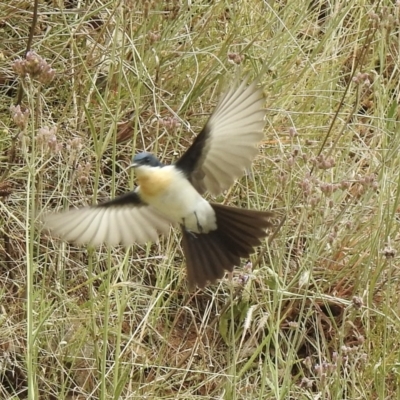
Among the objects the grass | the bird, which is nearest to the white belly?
the bird

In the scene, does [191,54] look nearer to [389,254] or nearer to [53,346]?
[53,346]

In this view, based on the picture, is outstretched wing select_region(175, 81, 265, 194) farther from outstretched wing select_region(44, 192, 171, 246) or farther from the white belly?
outstretched wing select_region(44, 192, 171, 246)

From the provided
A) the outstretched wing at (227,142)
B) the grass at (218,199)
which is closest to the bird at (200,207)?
the outstretched wing at (227,142)

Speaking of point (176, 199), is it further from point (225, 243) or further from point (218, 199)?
point (218, 199)

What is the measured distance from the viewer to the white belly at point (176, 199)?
2.09 metres

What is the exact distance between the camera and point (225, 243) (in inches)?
86.3

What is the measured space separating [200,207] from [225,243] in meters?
0.11

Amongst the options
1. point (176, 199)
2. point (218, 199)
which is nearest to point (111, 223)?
point (176, 199)

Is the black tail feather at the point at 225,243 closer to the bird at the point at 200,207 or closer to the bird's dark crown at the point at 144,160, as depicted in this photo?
the bird at the point at 200,207

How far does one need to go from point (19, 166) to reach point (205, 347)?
880 millimetres

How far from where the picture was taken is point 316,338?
303cm

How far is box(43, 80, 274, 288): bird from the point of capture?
201cm

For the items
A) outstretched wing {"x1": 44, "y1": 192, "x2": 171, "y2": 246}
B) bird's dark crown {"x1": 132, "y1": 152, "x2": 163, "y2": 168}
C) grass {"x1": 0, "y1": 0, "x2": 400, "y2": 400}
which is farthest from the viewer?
grass {"x1": 0, "y1": 0, "x2": 400, "y2": 400}

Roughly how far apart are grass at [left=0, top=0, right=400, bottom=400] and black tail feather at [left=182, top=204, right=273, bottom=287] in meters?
0.24
